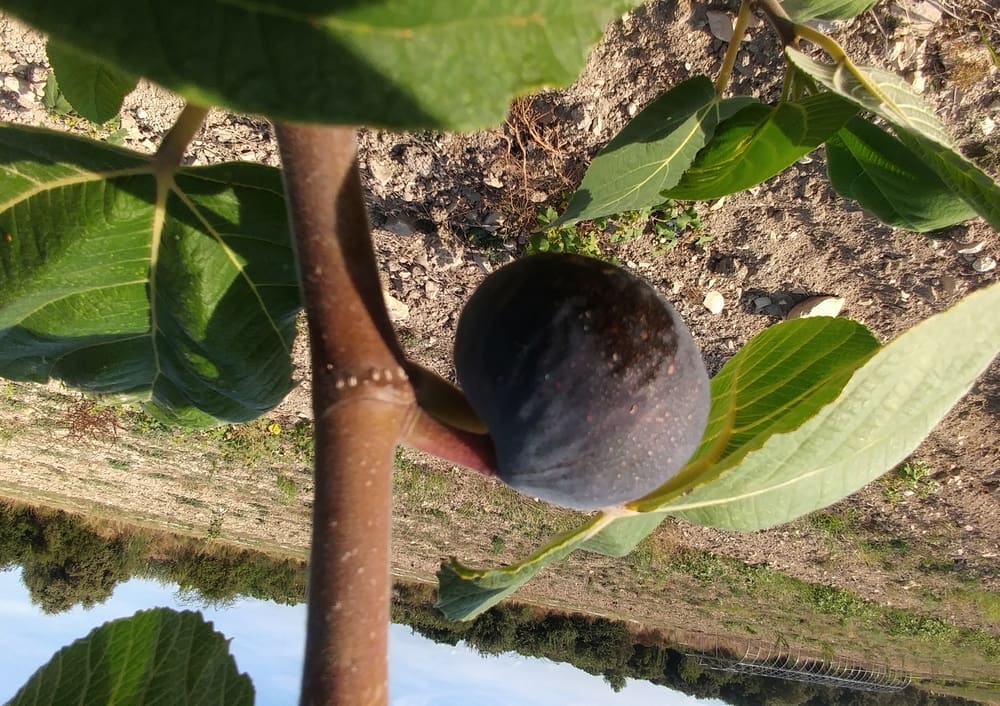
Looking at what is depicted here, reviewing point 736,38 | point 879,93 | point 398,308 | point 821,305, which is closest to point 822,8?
point 736,38

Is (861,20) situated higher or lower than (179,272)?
higher

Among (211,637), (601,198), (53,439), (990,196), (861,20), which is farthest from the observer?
(53,439)

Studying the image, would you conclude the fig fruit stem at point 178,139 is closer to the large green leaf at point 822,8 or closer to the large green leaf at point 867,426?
the large green leaf at point 867,426

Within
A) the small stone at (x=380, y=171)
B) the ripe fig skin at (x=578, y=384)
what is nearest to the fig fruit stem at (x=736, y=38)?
the ripe fig skin at (x=578, y=384)

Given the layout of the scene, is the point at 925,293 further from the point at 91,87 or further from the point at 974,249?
the point at 91,87

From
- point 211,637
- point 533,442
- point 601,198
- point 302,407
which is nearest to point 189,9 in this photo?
point 533,442

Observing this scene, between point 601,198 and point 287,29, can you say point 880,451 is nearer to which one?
point 287,29
